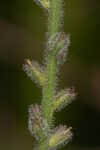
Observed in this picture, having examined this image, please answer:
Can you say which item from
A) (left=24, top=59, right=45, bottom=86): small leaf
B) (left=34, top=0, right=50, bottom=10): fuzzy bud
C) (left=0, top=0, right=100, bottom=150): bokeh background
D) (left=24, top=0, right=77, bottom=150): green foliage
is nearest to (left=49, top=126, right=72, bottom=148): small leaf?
(left=24, top=0, right=77, bottom=150): green foliage

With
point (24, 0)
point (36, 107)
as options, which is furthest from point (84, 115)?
point (36, 107)

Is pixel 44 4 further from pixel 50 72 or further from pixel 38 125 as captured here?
pixel 38 125

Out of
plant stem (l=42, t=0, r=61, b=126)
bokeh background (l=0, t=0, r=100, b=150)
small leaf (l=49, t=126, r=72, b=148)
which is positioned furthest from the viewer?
bokeh background (l=0, t=0, r=100, b=150)

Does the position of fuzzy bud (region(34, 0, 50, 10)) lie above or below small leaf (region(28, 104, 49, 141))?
above

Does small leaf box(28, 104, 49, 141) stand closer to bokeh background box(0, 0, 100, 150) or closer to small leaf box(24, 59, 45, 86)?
small leaf box(24, 59, 45, 86)

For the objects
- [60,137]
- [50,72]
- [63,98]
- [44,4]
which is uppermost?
[44,4]

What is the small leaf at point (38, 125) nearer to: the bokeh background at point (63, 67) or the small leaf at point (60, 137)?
the small leaf at point (60, 137)

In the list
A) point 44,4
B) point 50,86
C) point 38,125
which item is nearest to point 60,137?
point 38,125

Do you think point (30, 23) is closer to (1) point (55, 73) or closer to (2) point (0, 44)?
(2) point (0, 44)
